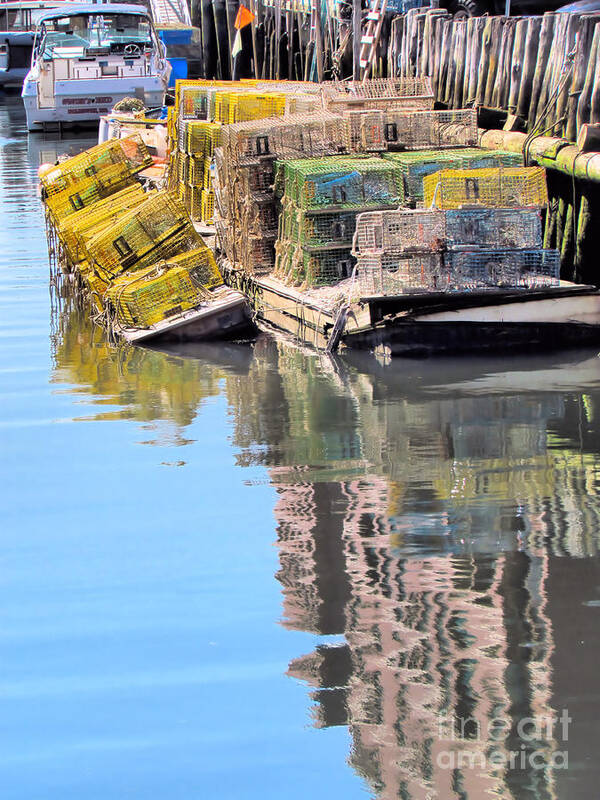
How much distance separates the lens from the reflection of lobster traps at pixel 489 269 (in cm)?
1106

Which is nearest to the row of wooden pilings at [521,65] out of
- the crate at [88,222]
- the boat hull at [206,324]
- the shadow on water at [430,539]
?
the shadow on water at [430,539]

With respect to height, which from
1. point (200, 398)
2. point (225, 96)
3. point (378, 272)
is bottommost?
point (200, 398)

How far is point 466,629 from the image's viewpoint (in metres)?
5.77

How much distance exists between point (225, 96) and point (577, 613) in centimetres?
1019

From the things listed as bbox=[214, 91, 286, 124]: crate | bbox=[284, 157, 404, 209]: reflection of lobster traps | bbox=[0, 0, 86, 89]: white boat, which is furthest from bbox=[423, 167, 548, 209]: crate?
bbox=[0, 0, 86, 89]: white boat

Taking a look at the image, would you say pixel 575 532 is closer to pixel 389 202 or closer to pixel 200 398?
pixel 200 398

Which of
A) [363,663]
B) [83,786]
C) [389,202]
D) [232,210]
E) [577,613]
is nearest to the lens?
[83,786]

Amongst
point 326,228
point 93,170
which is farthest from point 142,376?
point 93,170

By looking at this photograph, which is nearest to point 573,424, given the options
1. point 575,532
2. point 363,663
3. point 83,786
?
point 575,532

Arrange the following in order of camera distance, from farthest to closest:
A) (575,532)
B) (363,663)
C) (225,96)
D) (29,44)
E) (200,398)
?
(29,44)
(225,96)
(200,398)
(575,532)
(363,663)

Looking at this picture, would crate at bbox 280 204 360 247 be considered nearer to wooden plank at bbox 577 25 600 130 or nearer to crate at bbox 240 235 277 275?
crate at bbox 240 235 277 275

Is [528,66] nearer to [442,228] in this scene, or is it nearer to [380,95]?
[380,95]

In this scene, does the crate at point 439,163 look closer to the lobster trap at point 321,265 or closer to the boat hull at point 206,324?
the lobster trap at point 321,265

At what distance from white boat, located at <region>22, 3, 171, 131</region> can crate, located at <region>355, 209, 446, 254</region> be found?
22.2 meters
